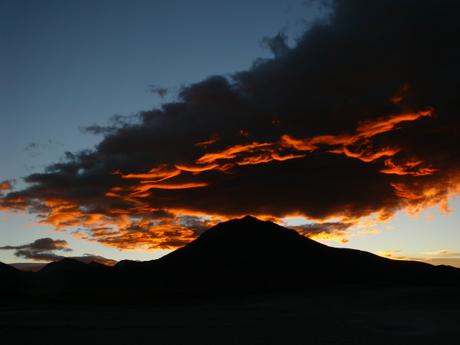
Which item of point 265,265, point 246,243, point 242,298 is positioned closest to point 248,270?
point 265,265

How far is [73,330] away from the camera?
34.9m

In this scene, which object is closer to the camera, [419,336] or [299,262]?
[419,336]

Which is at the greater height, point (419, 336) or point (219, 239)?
point (219, 239)

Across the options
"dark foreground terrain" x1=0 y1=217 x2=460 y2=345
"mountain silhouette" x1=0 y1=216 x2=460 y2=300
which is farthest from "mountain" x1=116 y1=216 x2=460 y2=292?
"dark foreground terrain" x1=0 y1=217 x2=460 y2=345

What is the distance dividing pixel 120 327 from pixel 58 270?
16848cm

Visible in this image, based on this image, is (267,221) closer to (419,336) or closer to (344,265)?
(344,265)

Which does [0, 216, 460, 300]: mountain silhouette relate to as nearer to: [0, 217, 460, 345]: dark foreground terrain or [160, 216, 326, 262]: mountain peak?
[160, 216, 326, 262]: mountain peak

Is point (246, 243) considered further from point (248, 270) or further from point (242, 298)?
point (242, 298)

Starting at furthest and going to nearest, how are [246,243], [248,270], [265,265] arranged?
[246,243], [265,265], [248,270]

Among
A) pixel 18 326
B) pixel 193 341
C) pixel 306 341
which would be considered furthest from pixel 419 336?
pixel 18 326

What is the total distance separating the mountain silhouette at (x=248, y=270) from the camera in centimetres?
11219

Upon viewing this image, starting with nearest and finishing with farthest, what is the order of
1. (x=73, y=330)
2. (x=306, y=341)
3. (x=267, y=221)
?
(x=306, y=341)
(x=73, y=330)
(x=267, y=221)

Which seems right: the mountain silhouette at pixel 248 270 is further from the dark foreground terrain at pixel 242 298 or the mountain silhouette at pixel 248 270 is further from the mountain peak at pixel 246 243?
the dark foreground terrain at pixel 242 298

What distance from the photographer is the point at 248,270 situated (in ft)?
406
